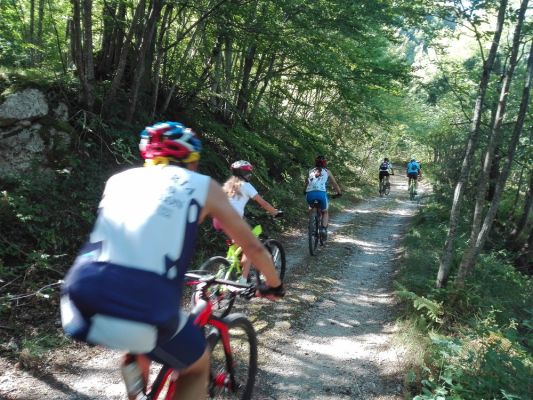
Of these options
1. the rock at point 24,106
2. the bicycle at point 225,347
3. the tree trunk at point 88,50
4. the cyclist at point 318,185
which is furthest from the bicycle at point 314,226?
the rock at point 24,106

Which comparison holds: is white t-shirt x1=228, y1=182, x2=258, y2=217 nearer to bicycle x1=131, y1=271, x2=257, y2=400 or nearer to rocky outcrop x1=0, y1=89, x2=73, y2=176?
bicycle x1=131, y1=271, x2=257, y2=400

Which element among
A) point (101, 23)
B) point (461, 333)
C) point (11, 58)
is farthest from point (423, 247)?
point (11, 58)

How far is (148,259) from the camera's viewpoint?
79.7 inches

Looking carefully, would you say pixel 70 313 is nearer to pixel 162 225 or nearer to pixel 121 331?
pixel 121 331

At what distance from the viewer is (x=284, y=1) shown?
8.62 meters

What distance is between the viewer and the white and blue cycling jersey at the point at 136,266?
198cm

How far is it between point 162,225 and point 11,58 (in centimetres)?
978

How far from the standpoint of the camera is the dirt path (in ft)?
14.0

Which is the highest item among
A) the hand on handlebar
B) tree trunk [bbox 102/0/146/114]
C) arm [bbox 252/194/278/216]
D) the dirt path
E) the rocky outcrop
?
tree trunk [bbox 102/0/146/114]

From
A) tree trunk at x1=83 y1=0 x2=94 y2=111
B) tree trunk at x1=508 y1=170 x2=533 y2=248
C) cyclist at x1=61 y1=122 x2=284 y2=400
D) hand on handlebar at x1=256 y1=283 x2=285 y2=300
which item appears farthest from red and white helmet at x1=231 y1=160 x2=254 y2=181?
tree trunk at x1=508 y1=170 x2=533 y2=248

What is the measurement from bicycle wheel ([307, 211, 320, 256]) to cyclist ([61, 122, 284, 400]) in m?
7.15

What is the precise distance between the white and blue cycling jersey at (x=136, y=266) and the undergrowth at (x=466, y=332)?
2.92 m

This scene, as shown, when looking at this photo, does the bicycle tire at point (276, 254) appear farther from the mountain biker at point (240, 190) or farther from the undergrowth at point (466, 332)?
the undergrowth at point (466, 332)

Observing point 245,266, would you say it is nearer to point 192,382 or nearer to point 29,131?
point 192,382
